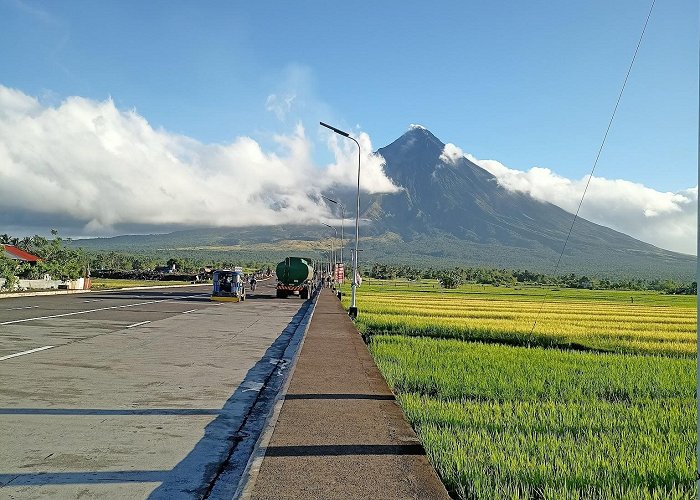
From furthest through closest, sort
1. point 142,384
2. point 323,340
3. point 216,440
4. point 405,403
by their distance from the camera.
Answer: point 323,340 → point 142,384 → point 405,403 → point 216,440

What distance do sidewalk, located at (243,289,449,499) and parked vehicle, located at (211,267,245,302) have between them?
2974 centimetres

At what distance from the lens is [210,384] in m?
10.5

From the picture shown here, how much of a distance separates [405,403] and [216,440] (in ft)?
8.89

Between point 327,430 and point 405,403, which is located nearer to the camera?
point 327,430

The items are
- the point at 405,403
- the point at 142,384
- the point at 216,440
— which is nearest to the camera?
the point at 216,440

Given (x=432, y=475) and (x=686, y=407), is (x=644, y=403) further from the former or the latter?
(x=432, y=475)

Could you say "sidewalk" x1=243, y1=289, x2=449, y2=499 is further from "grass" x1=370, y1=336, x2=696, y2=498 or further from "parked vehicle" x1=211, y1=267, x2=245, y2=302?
"parked vehicle" x1=211, y1=267, x2=245, y2=302

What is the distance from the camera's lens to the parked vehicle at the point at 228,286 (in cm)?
3962

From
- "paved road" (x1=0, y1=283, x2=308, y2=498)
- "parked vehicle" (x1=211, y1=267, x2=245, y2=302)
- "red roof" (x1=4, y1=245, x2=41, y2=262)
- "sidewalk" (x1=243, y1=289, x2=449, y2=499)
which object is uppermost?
"red roof" (x1=4, y1=245, x2=41, y2=262)

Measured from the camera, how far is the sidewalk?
500cm

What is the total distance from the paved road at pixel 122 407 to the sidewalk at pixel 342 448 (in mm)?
667

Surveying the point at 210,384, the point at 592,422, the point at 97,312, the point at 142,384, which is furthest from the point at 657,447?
the point at 97,312

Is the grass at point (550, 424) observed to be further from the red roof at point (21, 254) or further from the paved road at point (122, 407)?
the red roof at point (21, 254)

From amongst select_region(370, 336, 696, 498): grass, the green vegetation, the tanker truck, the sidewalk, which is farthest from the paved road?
the green vegetation
